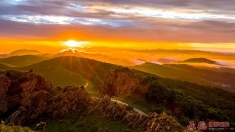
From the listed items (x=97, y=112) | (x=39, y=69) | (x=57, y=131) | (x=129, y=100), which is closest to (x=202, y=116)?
(x=129, y=100)

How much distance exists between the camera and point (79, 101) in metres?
43.9

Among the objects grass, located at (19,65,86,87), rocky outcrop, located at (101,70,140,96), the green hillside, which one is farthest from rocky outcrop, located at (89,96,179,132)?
grass, located at (19,65,86,87)

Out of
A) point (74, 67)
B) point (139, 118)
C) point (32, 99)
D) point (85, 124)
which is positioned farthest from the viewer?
point (74, 67)

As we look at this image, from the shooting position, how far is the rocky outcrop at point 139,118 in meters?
27.2

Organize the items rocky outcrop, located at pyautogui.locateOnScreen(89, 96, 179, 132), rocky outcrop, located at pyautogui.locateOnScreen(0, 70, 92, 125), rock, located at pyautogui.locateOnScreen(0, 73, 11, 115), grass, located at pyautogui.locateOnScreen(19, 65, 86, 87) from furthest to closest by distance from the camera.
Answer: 1. grass, located at pyautogui.locateOnScreen(19, 65, 86, 87)
2. rock, located at pyautogui.locateOnScreen(0, 73, 11, 115)
3. rocky outcrop, located at pyautogui.locateOnScreen(0, 70, 92, 125)
4. rocky outcrop, located at pyautogui.locateOnScreen(89, 96, 179, 132)

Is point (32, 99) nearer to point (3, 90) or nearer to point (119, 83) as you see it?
point (3, 90)

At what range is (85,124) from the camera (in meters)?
36.1

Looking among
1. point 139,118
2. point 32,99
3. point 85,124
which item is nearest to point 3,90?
point 32,99

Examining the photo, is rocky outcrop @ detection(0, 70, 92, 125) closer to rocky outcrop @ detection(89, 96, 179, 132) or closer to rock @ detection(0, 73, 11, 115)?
rock @ detection(0, 73, 11, 115)

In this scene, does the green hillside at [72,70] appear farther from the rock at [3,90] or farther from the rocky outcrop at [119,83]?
the rock at [3,90]

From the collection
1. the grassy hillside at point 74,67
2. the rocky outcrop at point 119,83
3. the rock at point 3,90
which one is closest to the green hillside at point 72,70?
the grassy hillside at point 74,67

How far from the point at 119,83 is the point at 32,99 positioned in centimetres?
2666

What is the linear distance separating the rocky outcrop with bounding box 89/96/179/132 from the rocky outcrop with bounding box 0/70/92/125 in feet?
17.1

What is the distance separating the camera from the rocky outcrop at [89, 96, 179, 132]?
27156 millimetres
